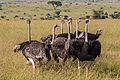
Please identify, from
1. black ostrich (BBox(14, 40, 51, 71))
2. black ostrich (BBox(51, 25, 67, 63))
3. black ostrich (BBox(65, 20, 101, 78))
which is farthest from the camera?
black ostrich (BBox(51, 25, 67, 63))

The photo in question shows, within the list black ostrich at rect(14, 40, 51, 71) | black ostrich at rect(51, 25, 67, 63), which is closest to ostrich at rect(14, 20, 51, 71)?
black ostrich at rect(14, 40, 51, 71)

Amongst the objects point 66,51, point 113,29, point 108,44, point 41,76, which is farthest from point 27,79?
point 113,29

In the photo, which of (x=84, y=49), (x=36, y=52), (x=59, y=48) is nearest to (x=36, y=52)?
(x=36, y=52)

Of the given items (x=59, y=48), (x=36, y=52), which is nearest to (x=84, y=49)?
(x=59, y=48)

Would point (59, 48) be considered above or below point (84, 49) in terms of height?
below

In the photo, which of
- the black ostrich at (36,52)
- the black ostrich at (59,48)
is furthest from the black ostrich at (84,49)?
the black ostrich at (36,52)

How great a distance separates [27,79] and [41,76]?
1.07 ft

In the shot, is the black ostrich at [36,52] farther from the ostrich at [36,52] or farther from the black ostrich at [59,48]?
the black ostrich at [59,48]

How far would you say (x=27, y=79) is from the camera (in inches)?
218

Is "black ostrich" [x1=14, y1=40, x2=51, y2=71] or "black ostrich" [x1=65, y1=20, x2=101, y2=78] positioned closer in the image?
"black ostrich" [x1=14, y1=40, x2=51, y2=71]

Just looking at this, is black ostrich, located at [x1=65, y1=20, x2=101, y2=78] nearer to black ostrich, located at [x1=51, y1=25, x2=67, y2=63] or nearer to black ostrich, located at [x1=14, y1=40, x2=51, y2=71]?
black ostrich, located at [x1=51, y1=25, x2=67, y2=63]

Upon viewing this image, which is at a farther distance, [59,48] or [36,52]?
[59,48]

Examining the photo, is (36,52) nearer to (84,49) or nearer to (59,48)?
(59,48)

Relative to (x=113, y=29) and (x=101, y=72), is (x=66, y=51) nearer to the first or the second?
(x=101, y=72)
